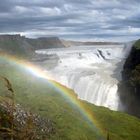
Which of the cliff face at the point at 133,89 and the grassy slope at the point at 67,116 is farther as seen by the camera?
the cliff face at the point at 133,89

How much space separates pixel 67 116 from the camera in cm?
4538

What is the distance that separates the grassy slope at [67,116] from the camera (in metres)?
40.6

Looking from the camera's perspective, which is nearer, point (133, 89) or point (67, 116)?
point (67, 116)

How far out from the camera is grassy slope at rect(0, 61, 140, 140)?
4057 cm

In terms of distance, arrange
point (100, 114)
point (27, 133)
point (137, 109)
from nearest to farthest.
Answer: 1. point (27, 133)
2. point (100, 114)
3. point (137, 109)

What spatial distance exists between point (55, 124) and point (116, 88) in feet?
155

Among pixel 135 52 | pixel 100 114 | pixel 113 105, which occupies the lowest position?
pixel 113 105

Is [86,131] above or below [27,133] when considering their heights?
below

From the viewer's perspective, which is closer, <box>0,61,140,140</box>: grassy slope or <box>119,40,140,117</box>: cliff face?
<box>0,61,140,140</box>: grassy slope

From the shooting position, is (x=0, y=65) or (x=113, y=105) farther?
(x=113, y=105)

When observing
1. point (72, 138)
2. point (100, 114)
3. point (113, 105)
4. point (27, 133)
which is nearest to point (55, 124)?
point (72, 138)

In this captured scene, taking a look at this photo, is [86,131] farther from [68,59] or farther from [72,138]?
[68,59]

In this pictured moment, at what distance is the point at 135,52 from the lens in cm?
8775

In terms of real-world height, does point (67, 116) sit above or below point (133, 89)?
above
